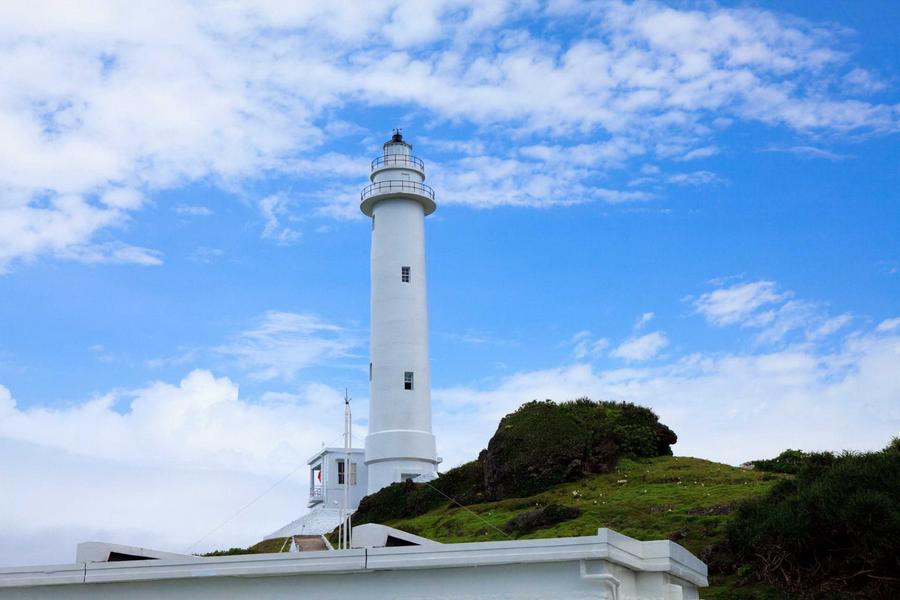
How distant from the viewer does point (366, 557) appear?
11984 millimetres

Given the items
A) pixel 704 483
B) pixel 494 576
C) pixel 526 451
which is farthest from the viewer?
pixel 526 451

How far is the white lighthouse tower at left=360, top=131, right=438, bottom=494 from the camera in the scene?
3922 cm

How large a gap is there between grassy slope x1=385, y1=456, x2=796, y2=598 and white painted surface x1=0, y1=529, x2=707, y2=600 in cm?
770

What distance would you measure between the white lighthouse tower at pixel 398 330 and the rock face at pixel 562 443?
5.50 metres

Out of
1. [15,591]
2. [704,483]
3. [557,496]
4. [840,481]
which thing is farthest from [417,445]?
[15,591]

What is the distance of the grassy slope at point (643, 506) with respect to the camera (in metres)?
23.3

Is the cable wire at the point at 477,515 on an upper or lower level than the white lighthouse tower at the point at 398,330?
lower

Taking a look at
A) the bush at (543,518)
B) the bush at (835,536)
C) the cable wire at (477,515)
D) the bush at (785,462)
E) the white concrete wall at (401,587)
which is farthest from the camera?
the bush at (785,462)

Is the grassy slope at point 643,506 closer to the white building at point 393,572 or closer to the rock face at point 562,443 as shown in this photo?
the rock face at point 562,443

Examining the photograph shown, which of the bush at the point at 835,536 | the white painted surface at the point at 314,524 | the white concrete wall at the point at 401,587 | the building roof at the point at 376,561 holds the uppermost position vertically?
the white painted surface at the point at 314,524

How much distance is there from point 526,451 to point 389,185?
14.3 metres

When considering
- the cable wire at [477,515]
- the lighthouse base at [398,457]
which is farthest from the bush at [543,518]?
the lighthouse base at [398,457]

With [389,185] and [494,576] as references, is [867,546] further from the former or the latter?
[389,185]

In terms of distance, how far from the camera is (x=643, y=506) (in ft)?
84.6
